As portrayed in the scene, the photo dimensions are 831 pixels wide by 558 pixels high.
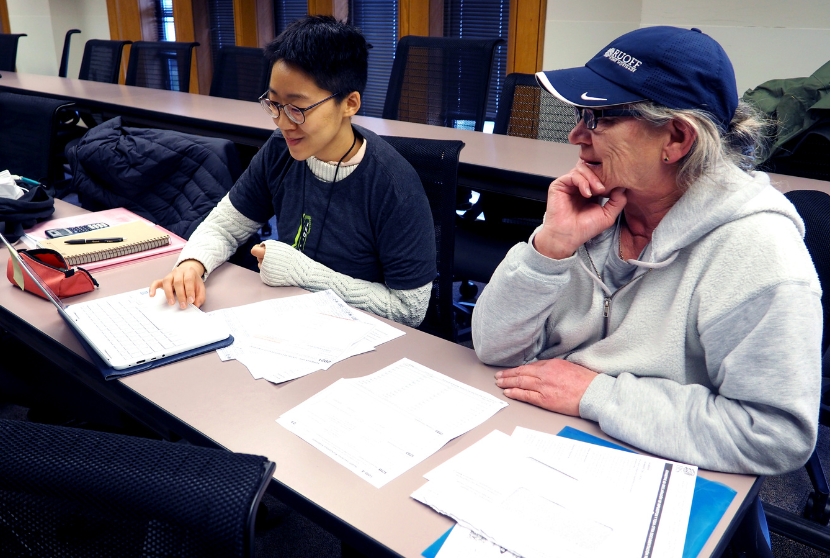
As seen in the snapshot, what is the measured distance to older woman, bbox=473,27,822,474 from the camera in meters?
0.90

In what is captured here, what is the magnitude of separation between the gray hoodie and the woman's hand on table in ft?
0.08

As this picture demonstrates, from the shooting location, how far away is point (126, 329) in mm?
1313

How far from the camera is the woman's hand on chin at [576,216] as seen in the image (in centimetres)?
108

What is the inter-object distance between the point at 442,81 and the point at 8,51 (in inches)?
171

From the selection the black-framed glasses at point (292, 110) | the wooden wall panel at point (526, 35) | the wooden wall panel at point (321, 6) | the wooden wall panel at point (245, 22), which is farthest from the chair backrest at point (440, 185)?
the wooden wall panel at point (245, 22)

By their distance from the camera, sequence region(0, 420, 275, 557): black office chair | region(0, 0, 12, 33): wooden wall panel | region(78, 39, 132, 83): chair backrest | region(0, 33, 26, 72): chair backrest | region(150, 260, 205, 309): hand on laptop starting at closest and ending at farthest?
1. region(0, 420, 275, 557): black office chair
2. region(150, 260, 205, 309): hand on laptop
3. region(78, 39, 132, 83): chair backrest
4. region(0, 33, 26, 72): chair backrest
5. region(0, 0, 12, 33): wooden wall panel

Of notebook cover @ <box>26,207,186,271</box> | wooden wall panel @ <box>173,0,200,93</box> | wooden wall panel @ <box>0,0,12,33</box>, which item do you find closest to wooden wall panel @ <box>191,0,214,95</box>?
wooden wall panel @ <box>173,0,200,93</box>

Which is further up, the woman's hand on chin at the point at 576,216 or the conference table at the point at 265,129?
the woman's hand on chin at the point at 576,216

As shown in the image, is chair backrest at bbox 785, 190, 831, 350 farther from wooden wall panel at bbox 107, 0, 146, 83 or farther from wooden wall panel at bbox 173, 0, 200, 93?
wooden wall panel at bbox 107, 0, 146, 83

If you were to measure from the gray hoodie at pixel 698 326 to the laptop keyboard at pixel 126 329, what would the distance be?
0.58 meters

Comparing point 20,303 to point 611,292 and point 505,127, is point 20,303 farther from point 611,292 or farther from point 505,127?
point 505,127

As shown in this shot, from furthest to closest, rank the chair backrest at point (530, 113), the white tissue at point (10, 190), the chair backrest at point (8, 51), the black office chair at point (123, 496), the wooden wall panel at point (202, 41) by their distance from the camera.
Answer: the wooden wall panel at point (202, 41)
the chair backrest at point (8, 51)
the chair backrest at point (530, 113)
the white tissue at point (10, 190)
the black office chair at point (123, 496)

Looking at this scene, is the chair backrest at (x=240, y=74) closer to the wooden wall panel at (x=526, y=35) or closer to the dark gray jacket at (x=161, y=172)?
the dark gray jacket at (x=161, y=172)

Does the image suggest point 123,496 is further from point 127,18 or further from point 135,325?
point 127,18
